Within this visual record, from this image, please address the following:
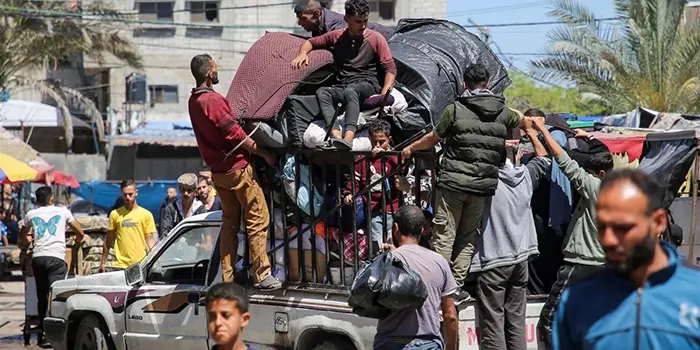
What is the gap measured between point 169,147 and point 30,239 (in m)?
26.9

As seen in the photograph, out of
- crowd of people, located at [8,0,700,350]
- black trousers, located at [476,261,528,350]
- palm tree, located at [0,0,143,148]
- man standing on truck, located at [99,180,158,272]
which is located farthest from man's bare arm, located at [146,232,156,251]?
palm tree, located at [0,0,143,148]

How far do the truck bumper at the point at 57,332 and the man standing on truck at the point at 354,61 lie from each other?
3.64m

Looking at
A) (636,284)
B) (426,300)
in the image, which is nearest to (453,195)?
(426,300)

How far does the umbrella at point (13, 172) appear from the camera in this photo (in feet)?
68.3

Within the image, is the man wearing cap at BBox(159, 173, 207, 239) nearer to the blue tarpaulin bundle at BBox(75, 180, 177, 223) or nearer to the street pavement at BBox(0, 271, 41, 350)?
the street pavement at BBox(0, 271, 41, 350)

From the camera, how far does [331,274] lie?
8.74m

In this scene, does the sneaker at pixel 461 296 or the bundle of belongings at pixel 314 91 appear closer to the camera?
the sneaker at pixel 461 296

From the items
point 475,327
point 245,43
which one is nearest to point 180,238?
point 475,327

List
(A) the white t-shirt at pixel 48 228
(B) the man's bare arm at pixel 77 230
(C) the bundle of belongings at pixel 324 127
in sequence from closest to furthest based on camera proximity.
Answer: (C) the bundle of belongings at pixel 324 127 → (A) the white t-shirt at pixel 48 228 → (B) the man's bare arm at pixel 77 230

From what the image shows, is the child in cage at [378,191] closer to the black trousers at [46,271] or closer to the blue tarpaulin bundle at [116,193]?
the black trousers at [46,271]

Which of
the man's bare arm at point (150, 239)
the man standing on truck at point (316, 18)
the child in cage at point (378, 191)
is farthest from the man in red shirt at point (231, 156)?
the man's bare arm at point (150, 239)

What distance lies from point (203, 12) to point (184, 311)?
3524cm

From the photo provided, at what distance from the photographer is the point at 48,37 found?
95.6ft

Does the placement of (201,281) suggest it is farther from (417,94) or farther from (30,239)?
(30,239)
